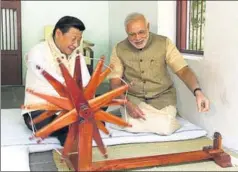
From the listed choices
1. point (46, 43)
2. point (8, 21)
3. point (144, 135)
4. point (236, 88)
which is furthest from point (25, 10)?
point (236, 88)

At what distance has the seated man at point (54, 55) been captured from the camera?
219cm

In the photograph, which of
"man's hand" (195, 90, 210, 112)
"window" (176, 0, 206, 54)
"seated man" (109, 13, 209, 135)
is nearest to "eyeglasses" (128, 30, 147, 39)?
"seated man" (109, 13, 209, 135)

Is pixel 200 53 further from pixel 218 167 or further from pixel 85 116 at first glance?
pixel 85 116

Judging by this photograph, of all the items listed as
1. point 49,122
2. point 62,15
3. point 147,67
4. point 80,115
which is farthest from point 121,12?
point 80,115

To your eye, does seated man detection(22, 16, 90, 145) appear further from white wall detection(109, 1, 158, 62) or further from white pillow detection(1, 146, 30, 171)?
white wall detection(109, 1, 158, 62)

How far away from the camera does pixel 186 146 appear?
2258 mm

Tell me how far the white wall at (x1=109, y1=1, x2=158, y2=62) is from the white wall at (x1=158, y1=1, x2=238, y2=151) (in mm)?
988

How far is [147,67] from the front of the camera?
8.39 feet

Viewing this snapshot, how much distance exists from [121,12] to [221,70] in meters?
2.76

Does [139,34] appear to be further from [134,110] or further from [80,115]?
[80,115]

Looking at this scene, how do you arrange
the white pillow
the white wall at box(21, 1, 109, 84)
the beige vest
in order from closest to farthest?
the white pillow, the beige vest, the white wall at box(21, 1, 109, 84)

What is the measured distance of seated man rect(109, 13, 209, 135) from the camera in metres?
2.43

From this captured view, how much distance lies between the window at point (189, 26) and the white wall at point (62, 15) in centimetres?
223

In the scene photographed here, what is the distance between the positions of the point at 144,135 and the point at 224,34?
0.86 meters
